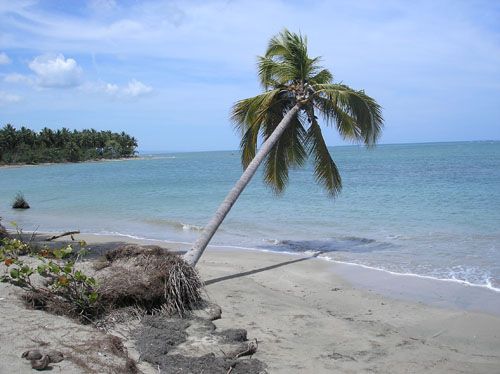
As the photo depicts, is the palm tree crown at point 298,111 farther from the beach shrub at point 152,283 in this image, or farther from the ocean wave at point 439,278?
the beach shrub at point 152,283

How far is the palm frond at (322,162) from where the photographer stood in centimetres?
1241

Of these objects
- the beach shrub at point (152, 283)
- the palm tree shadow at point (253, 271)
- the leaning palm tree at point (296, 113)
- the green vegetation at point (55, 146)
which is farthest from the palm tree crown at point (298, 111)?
the green vegetation at point (55, 146)

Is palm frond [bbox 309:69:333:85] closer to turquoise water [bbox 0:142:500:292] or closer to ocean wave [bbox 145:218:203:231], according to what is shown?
turquoise water [bbox 0:142:500:292]

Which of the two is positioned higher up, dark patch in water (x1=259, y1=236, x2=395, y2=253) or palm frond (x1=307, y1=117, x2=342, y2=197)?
palm frond (x1=307, y1=117, x2=342, y2=197)

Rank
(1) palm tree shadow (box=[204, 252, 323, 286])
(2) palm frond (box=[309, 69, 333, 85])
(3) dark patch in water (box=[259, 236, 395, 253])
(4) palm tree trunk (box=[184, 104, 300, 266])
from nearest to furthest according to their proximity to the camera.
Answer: (4) palm tree trunk (box=[184, 104, 300, 266])
(1) palm tree shadow (box=[204, 252, 323, 286])
(2) palm frond (box=[309, 69, 333, 85])
(3) dark patch in water (box=[259, 236, 395, 253])

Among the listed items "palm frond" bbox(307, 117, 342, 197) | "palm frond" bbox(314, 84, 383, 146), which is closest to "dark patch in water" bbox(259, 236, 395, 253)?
"palm frond" bbox(307, 117, 342, 197)

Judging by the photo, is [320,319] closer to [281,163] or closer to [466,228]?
[281,163]

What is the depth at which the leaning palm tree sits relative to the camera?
11.4m

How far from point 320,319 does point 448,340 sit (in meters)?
1.90

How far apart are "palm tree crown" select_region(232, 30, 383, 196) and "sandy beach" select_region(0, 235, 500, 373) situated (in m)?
3.08

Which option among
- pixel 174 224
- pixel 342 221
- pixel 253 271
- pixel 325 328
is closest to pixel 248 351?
pixel 325 328

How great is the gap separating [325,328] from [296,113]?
229 inches


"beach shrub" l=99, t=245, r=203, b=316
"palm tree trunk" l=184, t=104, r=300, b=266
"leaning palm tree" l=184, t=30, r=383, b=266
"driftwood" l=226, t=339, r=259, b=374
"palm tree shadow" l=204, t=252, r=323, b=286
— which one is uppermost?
"leaning palm tree" l=184, t=30, r=383, b=266

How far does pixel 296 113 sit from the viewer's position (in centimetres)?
Answer: 1189
